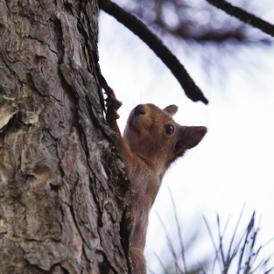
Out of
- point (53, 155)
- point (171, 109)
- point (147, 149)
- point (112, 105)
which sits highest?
point (171, 109)

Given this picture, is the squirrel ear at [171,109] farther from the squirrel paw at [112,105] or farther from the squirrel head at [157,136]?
the squirrel paw at [112,105]

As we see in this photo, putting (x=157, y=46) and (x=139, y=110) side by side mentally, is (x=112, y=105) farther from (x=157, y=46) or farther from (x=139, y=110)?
(x=139, y=110)

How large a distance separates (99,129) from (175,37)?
3.35ft

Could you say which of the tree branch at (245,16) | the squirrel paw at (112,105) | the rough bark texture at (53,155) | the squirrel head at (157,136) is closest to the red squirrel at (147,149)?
the squirrel head at (157,136)

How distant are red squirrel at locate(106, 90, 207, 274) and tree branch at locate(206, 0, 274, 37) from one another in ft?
1.90

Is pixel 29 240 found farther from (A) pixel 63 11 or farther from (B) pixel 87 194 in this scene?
(A) pixel 63 11

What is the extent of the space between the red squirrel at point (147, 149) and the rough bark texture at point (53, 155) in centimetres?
94

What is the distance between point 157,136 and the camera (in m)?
2.83

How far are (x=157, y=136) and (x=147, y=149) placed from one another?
0.07 metres

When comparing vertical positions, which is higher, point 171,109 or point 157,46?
point 171,109

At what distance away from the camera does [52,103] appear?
139 cm

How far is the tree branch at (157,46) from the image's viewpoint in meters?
2.22

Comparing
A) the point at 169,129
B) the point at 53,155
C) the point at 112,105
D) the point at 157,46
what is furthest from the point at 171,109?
the point at 53,155

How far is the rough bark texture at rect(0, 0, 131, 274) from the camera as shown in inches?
45.3
